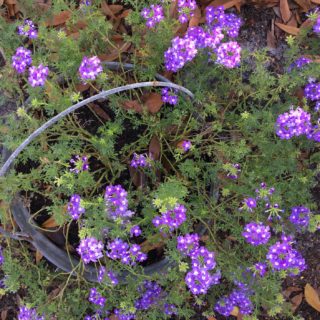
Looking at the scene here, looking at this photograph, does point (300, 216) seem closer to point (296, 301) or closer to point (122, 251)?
point (122, 251)

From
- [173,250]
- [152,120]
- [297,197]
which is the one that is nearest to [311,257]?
→ [297,197]

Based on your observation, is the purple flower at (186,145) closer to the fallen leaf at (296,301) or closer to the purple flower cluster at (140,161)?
→ the purple flower cluster at (140,161)

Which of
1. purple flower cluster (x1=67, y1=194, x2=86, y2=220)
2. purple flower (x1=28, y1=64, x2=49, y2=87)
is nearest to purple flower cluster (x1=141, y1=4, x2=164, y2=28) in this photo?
purple flower (x1=28, y1=64, x2=49, y2=87)

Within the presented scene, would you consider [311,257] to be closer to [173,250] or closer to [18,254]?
[173,250]

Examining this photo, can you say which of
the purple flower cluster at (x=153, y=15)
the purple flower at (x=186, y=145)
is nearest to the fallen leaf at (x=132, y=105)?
the purple flower at (x=186, y=145)

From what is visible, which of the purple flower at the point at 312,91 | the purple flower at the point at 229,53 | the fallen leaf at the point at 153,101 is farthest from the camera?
the fallen leaf at the point at 153,101

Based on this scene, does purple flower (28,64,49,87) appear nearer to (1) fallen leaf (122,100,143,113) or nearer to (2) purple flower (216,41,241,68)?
(1) fallen leaf (122,100,143,113)
